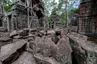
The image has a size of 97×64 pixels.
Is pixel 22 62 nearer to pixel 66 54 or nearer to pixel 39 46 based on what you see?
pixel 39 46

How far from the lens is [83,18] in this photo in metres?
5.17

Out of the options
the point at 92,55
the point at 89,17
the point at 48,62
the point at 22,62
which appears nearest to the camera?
the point at 92,55

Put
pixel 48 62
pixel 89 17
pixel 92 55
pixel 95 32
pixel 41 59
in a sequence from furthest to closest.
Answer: pixel 89 17, pixel 95 32, pixel 41 59, pixel 48 62, pixel 92 55

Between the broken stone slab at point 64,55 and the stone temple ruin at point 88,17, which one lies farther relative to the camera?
the stone temple ruin at point 88,17

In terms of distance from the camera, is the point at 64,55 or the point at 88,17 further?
the point at 88,17

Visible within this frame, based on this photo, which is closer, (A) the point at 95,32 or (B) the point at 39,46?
(B) the point at 39,46

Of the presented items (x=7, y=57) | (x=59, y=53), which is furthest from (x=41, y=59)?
(x=7, y=57)

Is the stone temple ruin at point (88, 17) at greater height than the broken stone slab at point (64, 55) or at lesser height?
greater

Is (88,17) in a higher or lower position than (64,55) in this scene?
higher

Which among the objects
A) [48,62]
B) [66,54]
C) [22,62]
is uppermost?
[66,54]

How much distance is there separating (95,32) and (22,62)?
3.72 meters

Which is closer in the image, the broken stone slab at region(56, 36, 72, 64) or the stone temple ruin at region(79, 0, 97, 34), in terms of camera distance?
the broken stone slab at region(56, 36, 72, 64)

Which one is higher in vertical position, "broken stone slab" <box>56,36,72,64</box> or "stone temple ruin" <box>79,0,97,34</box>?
"stone temple ruin" <box>79,0,97,34</box>

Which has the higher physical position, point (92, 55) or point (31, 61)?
point (92, 55)
